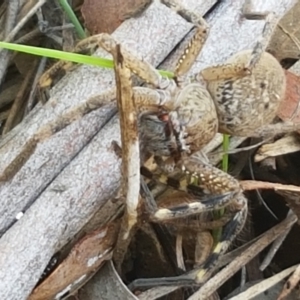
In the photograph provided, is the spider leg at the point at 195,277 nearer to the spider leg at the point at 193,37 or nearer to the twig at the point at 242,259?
the twig at the point at 242,259

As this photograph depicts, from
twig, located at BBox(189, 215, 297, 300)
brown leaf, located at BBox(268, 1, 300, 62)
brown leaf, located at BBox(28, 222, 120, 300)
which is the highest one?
brown leaf, located at BBox(268, 1, 300, 62)

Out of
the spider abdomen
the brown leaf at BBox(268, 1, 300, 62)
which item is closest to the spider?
the spider abdomen

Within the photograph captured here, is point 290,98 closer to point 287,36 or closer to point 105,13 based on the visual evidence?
point 287,36

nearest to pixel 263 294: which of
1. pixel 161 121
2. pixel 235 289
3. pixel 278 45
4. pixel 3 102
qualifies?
pixel 235 289

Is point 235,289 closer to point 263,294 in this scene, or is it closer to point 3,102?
point 263,294

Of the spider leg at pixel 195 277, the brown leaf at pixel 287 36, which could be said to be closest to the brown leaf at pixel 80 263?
the spider leg at pixel 195 277

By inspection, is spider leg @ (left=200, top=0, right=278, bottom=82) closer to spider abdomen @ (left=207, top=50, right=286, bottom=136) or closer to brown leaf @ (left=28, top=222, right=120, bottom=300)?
spider abdomen @ (left=207, top=50, right=286, bottom=136)
